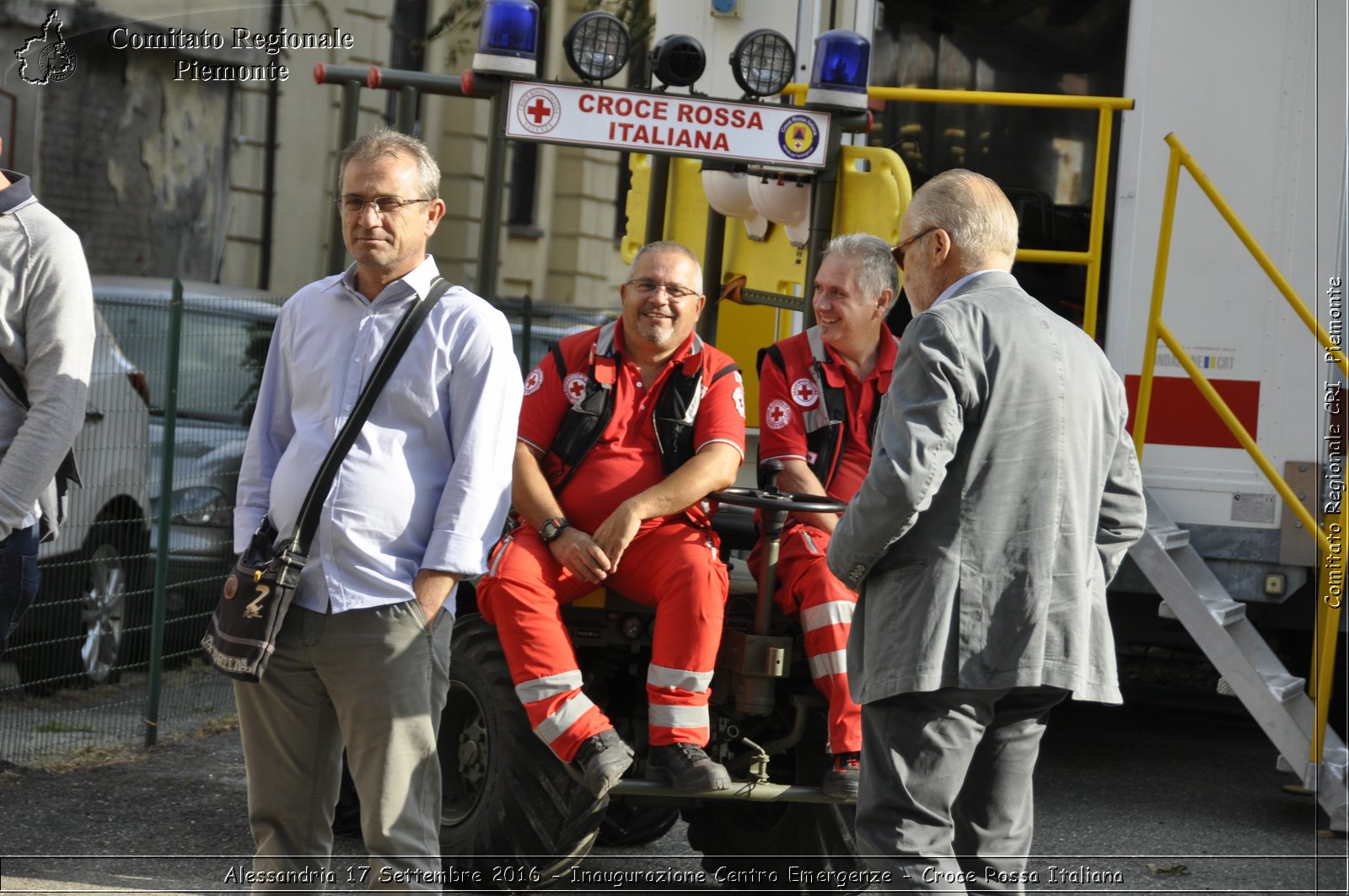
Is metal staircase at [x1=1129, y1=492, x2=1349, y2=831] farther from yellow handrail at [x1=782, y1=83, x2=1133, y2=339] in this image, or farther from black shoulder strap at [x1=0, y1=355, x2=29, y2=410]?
black shoulder strap at [x1=0, y1=355, x2=29, y2=410]

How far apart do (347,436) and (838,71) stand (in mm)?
2461

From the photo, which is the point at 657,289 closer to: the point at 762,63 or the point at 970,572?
the point at 762,63

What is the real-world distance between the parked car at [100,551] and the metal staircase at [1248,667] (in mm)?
4106

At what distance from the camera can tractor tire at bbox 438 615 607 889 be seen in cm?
480

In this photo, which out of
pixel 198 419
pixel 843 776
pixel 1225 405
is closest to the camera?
pixel 843 776

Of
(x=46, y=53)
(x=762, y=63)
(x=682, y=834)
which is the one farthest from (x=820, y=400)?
(x=46, y=53)

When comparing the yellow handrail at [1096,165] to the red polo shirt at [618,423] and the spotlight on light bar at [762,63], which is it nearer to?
the spotlight on light bar at [762,63]

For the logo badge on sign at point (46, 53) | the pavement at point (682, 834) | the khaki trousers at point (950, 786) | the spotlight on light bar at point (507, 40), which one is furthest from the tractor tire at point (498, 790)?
the logo badge on sign at point (46, 53)

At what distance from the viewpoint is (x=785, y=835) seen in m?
5.06

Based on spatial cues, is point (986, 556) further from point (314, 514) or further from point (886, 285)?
point (886, 285)

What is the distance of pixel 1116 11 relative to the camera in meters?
8.03

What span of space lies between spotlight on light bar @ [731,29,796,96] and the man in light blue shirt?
1.98 m

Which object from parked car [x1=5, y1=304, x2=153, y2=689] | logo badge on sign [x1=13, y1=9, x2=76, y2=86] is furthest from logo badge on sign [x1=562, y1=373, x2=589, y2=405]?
logo badge on sign [x1=13, y1=9, x2=76, y2=86]

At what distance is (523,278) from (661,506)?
17683 millimetres
